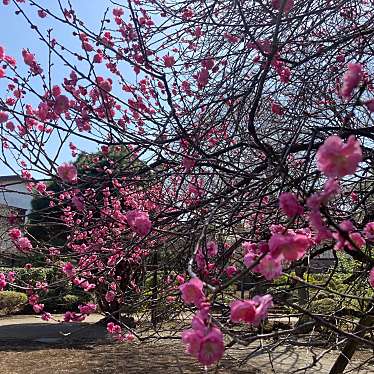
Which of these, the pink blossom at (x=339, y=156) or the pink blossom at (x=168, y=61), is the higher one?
the pink blossom at (x=168, y=61)

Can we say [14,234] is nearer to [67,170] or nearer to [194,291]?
[67,170]

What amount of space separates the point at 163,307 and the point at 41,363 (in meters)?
4.19

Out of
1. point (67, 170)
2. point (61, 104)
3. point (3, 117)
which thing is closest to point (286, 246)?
point (67, 170)

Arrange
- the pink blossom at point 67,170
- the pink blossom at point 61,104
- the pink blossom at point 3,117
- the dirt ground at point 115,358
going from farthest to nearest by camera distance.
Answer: the dirt ground at point 115,358 < the pink blossom at point 3,117 < the pink blossom at point 61,104 < the pink blossom at point 67,170

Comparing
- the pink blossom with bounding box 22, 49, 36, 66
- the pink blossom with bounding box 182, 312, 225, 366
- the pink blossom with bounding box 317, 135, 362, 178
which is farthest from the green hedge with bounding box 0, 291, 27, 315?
the pink blossom with bounding box 317, 135, 362, 178

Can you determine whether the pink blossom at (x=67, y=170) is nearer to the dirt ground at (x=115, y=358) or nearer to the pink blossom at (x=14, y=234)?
the pink blossom at (x=14, y=234)

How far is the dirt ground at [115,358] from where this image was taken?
252 inches

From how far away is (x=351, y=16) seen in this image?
3.91 metres

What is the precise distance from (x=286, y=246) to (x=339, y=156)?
27 centimetres

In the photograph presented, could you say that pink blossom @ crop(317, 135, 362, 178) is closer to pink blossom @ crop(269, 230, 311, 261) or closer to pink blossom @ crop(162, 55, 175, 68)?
pink blossom @ crop(269, 230, 311, 261)

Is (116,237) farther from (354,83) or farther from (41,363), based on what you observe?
(41,363)

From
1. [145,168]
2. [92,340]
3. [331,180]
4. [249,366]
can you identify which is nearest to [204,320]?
[331,180]

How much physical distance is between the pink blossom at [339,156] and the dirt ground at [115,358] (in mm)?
4444

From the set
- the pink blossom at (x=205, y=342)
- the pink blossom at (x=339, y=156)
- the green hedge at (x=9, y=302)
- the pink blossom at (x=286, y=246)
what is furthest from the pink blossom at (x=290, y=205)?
the green hedge at (x=9, y=302)
